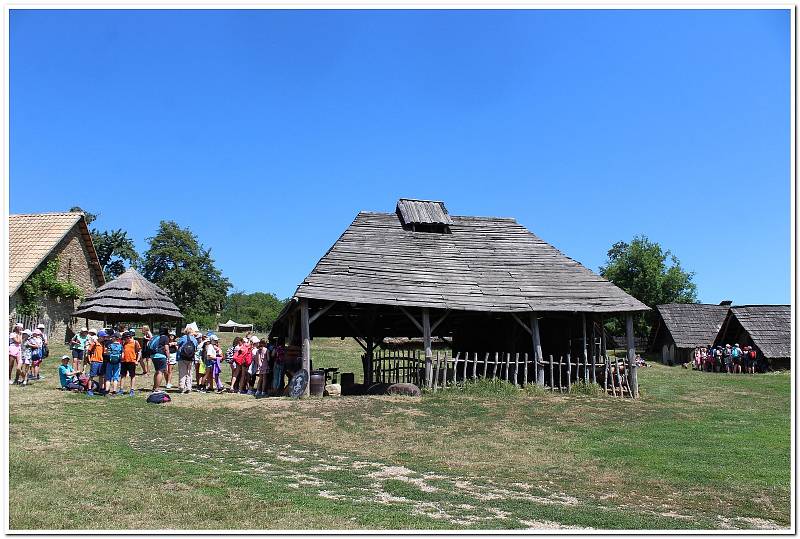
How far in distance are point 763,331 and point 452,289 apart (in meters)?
23.8

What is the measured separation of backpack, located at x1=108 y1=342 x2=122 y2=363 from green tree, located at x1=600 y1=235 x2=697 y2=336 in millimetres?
61684

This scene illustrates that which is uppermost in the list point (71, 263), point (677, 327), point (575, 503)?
point (71, 263)

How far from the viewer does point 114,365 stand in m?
14.9

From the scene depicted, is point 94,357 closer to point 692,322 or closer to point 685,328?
point 685,328

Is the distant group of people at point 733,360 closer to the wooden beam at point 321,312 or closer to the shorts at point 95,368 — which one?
the wooden beam at point 321,312

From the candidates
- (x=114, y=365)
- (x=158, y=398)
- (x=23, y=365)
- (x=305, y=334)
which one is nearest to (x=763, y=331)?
(x=305, y=334)

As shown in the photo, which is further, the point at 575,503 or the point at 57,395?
the point at 57,395

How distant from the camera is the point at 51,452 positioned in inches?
349

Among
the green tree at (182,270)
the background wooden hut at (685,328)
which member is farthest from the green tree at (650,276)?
the green tree at (182,270)

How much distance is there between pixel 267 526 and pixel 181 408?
27.5 ft

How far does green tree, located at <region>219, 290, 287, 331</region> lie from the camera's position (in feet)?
Answer: 266

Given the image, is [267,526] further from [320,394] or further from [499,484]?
[320,394]

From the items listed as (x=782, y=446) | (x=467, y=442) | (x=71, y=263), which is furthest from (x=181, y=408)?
(x=71, y=263)
